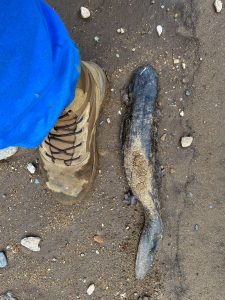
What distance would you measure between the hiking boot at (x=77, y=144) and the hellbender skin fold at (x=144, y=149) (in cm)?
20

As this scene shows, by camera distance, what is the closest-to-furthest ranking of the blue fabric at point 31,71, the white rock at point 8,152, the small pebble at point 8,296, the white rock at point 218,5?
the blue fabric at point 31,71 → the white rock at point 218,5 → the white rock at point 8,152 → the small pebble at point 8,296

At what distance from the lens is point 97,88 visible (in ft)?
8.34

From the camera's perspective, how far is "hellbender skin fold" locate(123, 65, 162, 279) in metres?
2.70

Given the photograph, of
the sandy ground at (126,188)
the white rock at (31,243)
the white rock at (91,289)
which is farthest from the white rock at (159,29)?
the white rock at (91,289)

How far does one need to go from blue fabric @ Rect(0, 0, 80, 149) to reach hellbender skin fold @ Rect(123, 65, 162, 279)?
2.56 feet

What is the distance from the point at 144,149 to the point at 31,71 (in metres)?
1.21

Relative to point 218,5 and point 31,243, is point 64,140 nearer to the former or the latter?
point 31,243

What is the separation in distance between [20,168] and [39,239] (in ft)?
1.54

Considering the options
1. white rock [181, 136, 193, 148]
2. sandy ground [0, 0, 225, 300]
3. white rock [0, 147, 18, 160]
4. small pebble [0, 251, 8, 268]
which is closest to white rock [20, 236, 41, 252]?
sandy ground [0, 0, 225, 300]

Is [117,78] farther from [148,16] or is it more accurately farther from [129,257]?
[129,257]

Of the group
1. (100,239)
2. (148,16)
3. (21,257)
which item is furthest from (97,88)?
(21,257)

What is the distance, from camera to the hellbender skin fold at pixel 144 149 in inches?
106

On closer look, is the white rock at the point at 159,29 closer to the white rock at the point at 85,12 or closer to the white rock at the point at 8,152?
the white rock at the point at 85,12

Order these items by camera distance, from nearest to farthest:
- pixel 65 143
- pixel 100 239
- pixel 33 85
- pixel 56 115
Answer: pixel 33 85, pixel 56 115, pixel 65 143, pixel 100 239
